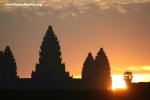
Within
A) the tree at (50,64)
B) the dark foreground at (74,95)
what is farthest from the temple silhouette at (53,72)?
the dark foreground at (74,95)

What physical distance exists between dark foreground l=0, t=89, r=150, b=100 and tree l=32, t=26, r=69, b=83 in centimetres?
7627

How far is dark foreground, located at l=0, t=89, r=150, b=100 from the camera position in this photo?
61656 mm

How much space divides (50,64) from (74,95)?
258 feet

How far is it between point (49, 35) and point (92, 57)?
38.9ft

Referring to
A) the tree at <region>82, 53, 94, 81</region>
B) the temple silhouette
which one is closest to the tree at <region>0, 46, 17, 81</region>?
the temple silhouette

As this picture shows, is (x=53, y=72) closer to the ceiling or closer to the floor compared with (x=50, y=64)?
closer to the floor

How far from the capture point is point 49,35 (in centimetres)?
14475

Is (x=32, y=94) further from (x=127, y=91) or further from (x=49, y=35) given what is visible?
(x=49, y=35)

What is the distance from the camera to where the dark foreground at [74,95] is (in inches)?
2427

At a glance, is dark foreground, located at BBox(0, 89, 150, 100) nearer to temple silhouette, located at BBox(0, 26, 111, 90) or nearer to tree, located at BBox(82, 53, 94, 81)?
temple silhouette, located at BBox(0, 26, 111, 90)

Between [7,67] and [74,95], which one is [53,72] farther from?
[74,95]

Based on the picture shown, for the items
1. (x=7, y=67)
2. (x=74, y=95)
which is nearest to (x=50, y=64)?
(x=7, y=67)

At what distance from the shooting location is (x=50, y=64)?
14125cm

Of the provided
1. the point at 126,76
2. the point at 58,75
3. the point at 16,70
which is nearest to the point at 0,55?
the point at 16,70
